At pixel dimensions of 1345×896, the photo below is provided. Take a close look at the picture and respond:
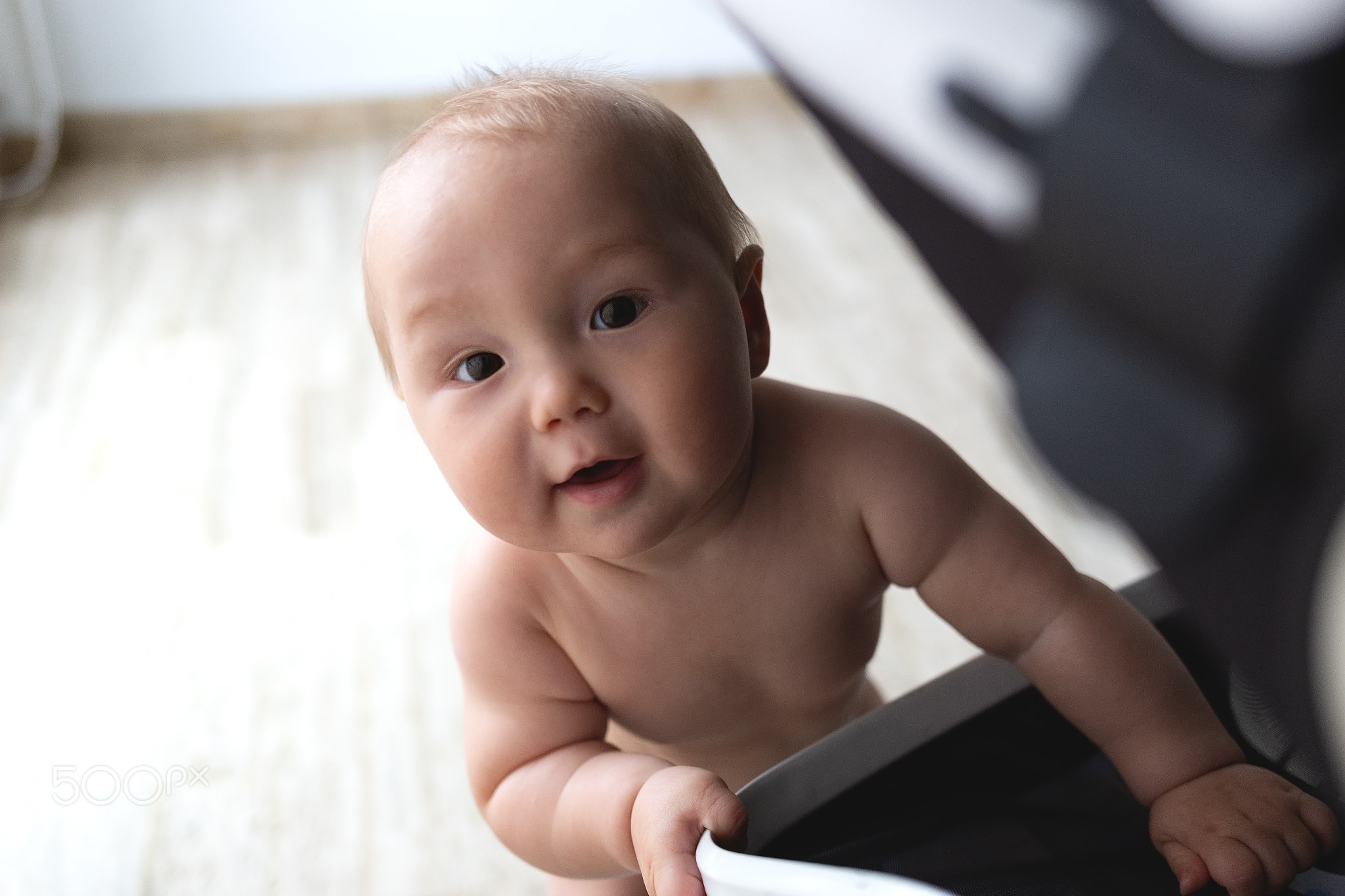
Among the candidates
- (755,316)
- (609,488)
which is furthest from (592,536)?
(755,316)

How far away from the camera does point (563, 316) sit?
422mm

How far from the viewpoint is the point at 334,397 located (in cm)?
127

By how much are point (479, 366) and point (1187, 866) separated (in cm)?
30

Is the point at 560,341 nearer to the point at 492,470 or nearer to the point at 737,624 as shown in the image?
the point at 492,470

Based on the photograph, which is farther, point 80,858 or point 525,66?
point 80,858

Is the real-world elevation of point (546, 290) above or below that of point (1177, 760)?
above

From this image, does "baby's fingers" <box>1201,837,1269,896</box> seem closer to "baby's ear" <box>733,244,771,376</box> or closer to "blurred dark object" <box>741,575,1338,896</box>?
"blurred dark object" <box>741,575,1338,896</box>

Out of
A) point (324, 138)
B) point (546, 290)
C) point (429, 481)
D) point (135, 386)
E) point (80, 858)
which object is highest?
point (324, 138)

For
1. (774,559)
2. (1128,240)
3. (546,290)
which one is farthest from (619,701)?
(1128,240)

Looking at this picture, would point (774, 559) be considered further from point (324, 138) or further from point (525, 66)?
point (324, 138)

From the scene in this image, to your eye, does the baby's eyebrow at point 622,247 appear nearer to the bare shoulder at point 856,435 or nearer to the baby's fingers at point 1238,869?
the bare shoulder at point 856,435

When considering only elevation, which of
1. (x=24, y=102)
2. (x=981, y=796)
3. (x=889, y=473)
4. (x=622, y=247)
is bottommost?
(x=981, y=796)

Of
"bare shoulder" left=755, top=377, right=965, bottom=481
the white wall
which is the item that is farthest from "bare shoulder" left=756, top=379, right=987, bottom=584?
the white wall

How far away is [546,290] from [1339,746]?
12.3 inches
